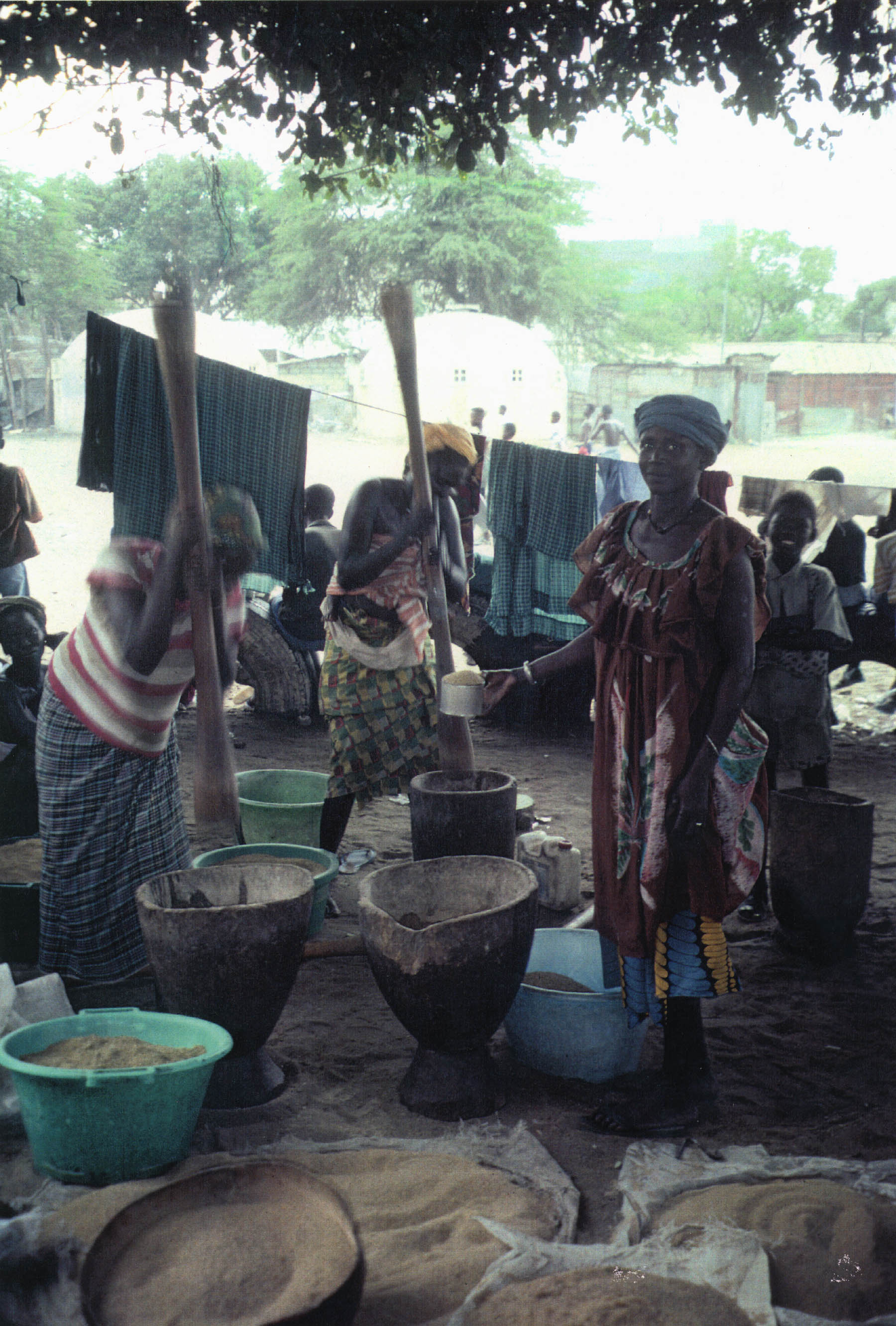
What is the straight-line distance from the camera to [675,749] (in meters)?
2.56

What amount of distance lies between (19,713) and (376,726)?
→ 4.25 feet

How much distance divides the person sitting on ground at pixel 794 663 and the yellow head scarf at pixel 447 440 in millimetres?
1248

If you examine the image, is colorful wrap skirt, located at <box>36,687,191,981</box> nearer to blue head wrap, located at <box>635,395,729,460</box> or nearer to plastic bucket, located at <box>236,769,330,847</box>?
plastic bucket, located at <box>236,769,330,847</box>

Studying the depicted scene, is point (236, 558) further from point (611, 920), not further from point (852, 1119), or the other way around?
point (852, 1119)

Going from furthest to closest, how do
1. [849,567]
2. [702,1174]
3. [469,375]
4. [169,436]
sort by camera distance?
[469,375] → [849,567] → [169,436] → [702,1174]

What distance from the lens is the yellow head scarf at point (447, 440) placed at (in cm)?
393

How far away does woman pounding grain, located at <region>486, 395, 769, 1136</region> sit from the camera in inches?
99.4

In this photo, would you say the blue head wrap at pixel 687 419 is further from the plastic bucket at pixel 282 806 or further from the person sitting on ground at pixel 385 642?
the plastic bucket at pixel 282 806

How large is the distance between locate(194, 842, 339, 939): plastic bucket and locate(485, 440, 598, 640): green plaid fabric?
3486 millimetres

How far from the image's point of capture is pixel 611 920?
2725mm

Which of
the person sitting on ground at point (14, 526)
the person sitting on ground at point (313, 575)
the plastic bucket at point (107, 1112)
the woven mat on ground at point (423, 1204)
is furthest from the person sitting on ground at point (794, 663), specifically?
the person sitting on ground at point (14, 526)

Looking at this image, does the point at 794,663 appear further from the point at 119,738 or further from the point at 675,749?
the point at 119,738

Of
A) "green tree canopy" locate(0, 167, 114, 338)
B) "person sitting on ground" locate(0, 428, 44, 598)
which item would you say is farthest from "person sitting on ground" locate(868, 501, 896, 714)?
"green tree canopy" locate(0, 167, 114, 338)

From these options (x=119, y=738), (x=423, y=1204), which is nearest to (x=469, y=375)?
(x=119, y=738)
